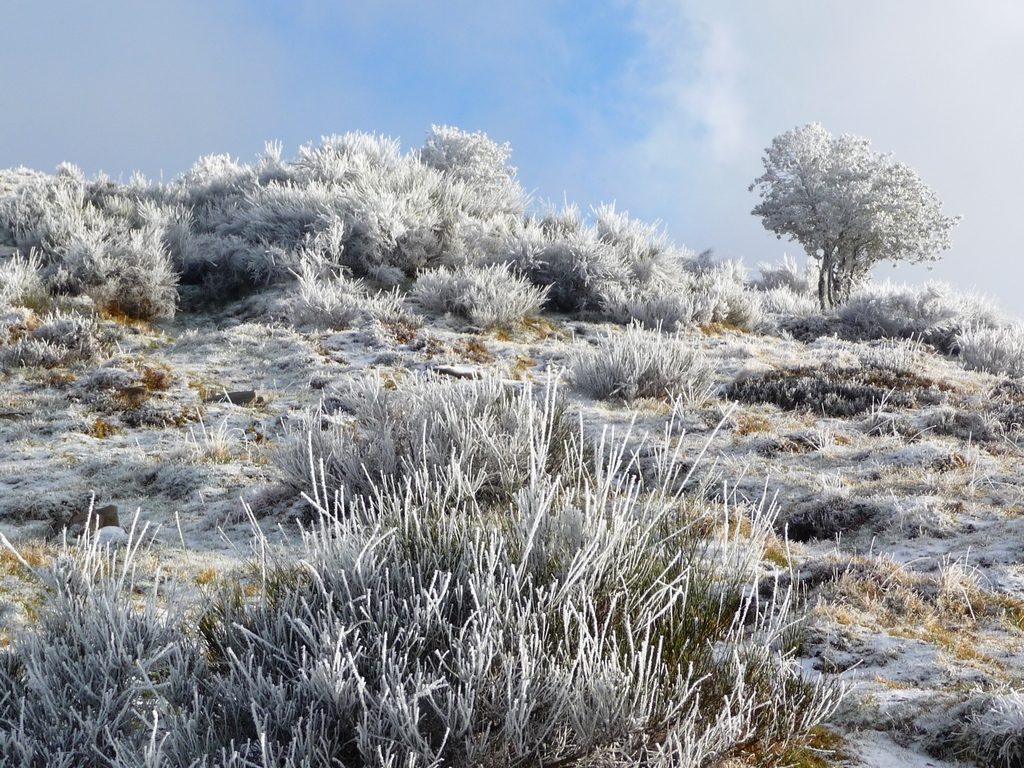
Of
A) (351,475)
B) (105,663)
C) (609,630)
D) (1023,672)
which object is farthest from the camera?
(351,475)

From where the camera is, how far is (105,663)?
214 cm

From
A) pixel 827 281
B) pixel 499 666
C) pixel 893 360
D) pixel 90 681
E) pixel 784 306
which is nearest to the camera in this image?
pixel 499 666

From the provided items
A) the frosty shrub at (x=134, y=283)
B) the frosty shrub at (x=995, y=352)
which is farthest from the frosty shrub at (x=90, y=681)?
the frosty shrub at (x=995, y=352)

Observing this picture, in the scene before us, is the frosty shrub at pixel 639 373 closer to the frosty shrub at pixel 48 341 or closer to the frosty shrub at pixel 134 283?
the frosty shrub at pixel 48 341

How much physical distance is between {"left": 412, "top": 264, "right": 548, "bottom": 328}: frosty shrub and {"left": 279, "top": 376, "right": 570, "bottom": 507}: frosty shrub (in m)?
3.62

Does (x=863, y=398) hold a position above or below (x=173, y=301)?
below

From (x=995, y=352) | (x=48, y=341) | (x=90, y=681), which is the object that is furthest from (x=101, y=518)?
(x=995, y=352)

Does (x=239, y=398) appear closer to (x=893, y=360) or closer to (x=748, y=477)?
(x=748, y=477)

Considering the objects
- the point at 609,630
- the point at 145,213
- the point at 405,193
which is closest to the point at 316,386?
the point at 609,630

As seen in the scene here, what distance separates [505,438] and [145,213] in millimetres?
9712

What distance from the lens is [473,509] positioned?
274 centimetres

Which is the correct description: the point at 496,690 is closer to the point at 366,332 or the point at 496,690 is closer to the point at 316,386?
the point at 316,386

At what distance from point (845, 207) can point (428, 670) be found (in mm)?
20085

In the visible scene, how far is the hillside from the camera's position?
1972 mm
